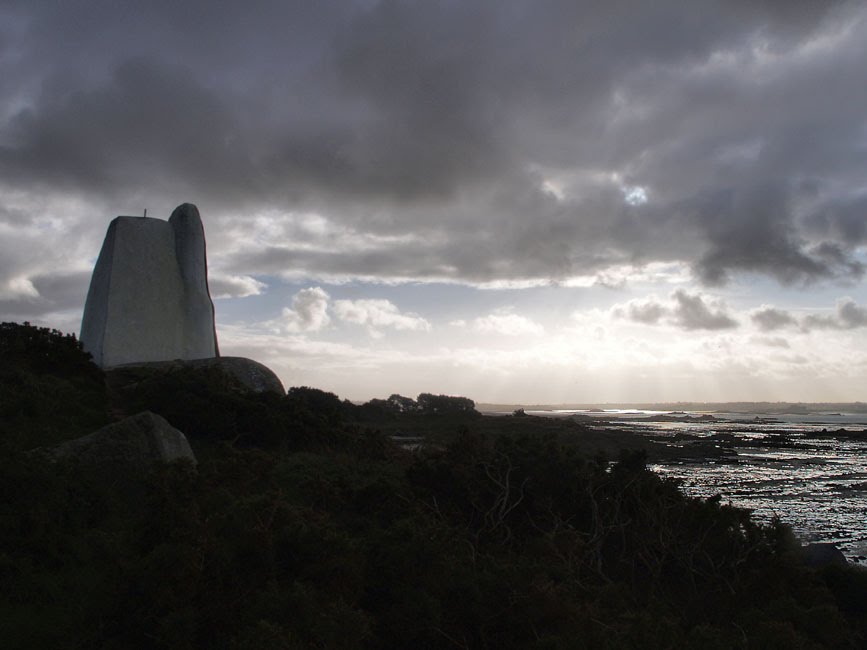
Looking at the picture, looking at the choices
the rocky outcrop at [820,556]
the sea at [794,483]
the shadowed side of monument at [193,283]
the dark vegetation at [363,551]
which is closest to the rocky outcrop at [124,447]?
the dark vegetation at [363,551]

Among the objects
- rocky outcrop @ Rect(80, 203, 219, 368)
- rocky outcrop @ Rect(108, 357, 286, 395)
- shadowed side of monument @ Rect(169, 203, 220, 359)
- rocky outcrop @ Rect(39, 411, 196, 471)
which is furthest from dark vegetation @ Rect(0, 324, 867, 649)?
shadowed side of monument @ Rect(169, 203, 220, 359)

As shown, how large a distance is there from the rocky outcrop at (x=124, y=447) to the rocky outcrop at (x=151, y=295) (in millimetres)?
10034

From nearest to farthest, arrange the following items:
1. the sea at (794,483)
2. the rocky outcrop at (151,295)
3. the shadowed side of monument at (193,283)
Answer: the sea at (794,483), the rocky outcrop at (151,295), the shadowed side of monument at (193,283)

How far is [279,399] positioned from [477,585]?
30.5 ft

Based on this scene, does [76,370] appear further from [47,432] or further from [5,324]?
[47,432]

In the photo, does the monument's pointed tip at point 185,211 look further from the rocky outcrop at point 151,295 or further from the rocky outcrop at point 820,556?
the rocky outcrop at point 820,556

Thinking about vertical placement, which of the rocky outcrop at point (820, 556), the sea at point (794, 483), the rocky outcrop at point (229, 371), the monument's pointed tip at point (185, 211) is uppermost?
the monument's pointed tip at point (185, 211)

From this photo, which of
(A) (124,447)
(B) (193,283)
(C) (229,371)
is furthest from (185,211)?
(A) (124,447)

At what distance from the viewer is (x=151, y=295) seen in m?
18.2

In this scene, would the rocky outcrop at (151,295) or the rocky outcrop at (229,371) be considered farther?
the rocky outcrop at (151,295)

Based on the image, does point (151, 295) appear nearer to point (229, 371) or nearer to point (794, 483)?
point (229, 371)

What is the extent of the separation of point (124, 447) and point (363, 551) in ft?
12.4

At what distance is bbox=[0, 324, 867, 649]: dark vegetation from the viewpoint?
14.6 feet

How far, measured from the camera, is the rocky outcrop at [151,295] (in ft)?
56.5
